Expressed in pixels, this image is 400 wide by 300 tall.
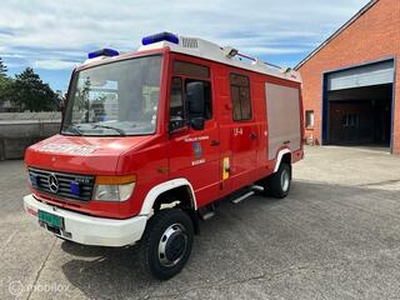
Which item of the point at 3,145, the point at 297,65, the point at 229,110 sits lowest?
the point at 3,145

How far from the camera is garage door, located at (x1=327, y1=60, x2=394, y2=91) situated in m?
15.8

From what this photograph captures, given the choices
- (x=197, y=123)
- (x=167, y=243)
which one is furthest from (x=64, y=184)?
(x=197, y=123)

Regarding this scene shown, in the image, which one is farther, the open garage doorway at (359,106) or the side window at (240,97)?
the open garage doorway at (359,106)

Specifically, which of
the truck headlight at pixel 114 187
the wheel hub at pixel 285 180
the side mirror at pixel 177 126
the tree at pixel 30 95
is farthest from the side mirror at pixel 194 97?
the tree at pixel 30 95

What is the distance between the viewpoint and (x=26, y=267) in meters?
Result: 4.08

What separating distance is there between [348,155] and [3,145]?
14954mm

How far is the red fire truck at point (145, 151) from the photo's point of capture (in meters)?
3.25

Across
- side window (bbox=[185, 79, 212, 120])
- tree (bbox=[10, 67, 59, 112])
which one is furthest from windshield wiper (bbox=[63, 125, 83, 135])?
tree (bbox=[10, 67, 59, 112])

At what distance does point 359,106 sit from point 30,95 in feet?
194

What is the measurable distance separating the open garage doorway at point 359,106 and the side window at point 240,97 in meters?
12.8

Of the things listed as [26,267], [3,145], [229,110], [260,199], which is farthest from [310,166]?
[3,145]

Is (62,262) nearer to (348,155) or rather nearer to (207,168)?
(207,168)

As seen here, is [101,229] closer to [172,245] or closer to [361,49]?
[172,245]

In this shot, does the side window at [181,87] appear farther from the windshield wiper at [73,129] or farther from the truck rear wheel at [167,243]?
the windshield wiper at [73,129]
